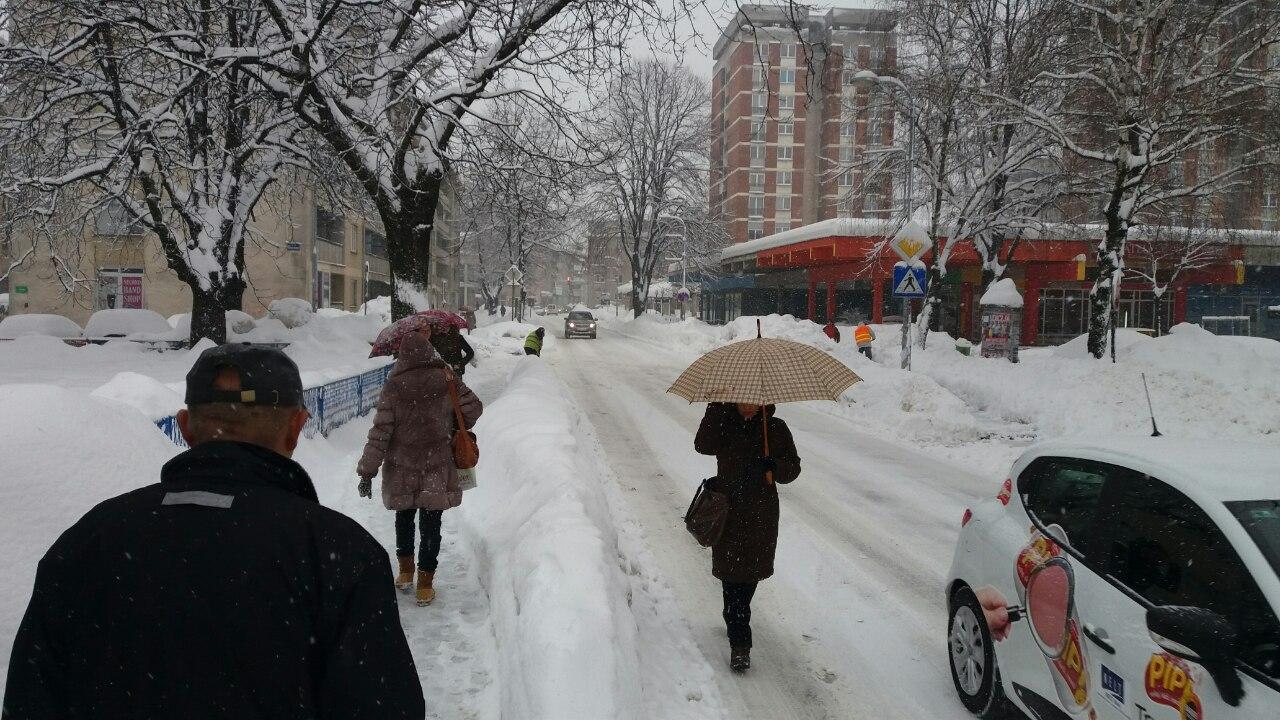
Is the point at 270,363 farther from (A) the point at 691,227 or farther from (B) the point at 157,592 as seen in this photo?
(A) the point at 691,227

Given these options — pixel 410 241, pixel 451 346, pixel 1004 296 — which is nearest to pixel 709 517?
pixel 451 346

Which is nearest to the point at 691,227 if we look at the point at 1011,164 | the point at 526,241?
the point at 526,241

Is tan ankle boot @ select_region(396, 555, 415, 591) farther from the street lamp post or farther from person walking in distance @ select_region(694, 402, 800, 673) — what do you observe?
the street lamp post

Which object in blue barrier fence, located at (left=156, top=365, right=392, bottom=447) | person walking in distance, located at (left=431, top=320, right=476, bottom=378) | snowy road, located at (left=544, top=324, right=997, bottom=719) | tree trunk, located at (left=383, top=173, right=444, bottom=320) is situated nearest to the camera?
snowy road, located at (left=544, top=324, right=997, bottom=719)

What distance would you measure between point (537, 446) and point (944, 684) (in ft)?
13.6

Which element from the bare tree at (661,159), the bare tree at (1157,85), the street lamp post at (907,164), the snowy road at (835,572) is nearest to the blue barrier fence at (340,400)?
the snowy road at (835,572)

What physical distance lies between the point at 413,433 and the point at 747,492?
2.23 metres

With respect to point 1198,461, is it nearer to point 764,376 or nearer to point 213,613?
point 764,376

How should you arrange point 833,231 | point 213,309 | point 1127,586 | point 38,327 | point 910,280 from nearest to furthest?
point 1127,586
point 910,280
point 213,309
point 38,327
point 833,231

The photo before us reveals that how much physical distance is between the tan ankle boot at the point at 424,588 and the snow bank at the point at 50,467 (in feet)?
5.65

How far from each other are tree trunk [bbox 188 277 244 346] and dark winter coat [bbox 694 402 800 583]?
49.8 ft

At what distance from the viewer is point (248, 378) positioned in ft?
5.47

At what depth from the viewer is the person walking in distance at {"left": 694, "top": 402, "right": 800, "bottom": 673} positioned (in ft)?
14.9

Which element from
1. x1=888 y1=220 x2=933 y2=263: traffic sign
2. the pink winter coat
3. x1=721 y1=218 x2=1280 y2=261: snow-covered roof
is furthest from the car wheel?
x1=721 y1=218 x2=1280 y2=261: snow-covered roof
